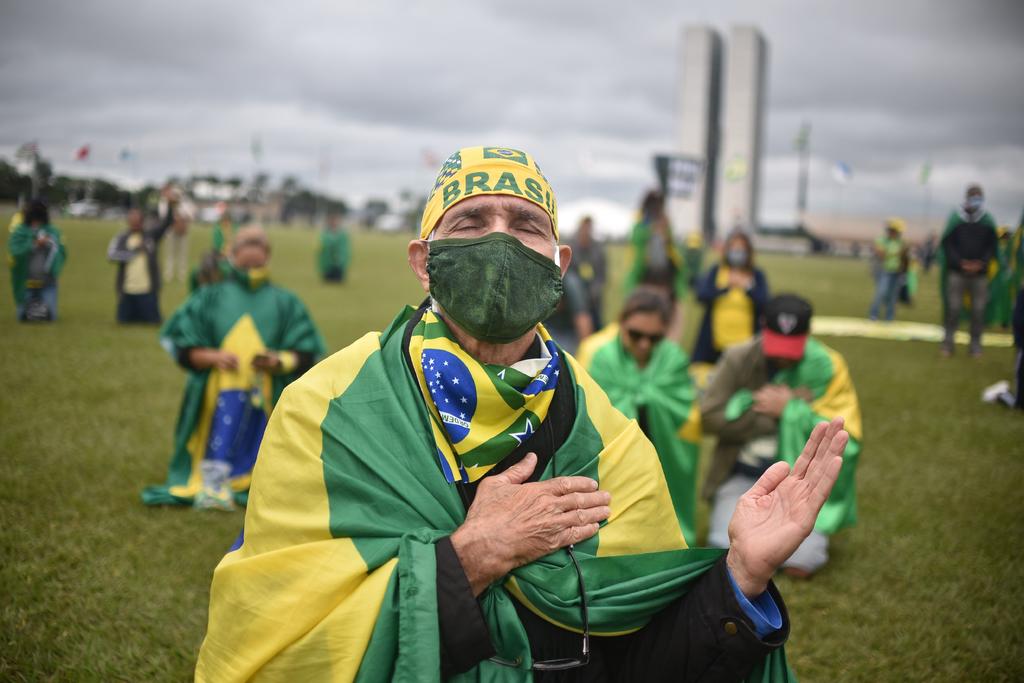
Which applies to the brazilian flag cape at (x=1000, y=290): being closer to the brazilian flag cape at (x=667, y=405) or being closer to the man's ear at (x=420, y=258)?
the brazilian flag cape at (x=667, y=405)

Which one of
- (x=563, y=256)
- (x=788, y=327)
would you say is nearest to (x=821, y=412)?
(x=788, y=327)

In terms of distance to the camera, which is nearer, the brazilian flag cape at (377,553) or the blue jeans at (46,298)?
the brazilian flag cape at (377,553)

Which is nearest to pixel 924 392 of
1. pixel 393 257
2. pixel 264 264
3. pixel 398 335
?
pixel 264 264

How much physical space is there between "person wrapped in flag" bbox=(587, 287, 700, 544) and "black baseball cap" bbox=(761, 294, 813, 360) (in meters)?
0.67

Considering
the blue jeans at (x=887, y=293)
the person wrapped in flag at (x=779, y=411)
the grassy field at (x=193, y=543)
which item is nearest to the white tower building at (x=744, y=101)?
the blue jeans at (x=887, y=293)

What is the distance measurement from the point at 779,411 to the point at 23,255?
13.5m

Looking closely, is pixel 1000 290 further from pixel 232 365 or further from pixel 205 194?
pixel 205 194

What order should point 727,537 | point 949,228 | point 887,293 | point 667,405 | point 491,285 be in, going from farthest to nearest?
1. point 887,293
2. point 949,228
3. point 667,405
4. point 727,537
5. point 491,285

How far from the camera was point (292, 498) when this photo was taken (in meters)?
1.90

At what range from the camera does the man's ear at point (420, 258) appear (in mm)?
2127

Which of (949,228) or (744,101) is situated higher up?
(744,101)

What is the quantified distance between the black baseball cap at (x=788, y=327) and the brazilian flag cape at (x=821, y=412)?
7.3 inches

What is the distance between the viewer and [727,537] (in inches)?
197

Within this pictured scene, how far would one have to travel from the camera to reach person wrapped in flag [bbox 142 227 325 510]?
5914mm
